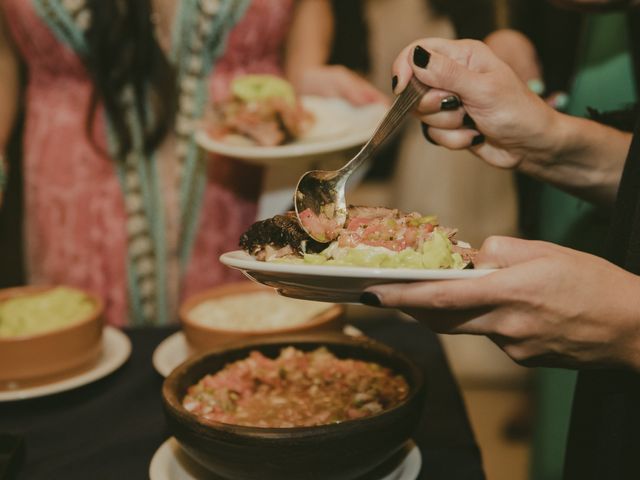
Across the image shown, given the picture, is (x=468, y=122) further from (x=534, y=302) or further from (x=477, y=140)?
(x=534, y=302)

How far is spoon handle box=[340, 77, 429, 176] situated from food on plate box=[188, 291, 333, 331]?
459 millimetres

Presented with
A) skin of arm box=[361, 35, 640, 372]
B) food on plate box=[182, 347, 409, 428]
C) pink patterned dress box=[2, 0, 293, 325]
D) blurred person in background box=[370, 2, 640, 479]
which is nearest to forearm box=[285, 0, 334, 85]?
pink patterned dress box=[2, 0, 293, 325]

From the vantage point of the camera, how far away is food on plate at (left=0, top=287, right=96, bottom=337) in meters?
1.40

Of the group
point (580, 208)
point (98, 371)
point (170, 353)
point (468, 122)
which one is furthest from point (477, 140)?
point (98, 371)

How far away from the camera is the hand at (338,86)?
2045 millimetres

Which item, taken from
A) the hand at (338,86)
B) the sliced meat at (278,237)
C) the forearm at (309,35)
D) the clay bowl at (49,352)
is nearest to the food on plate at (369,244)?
the sliced meat at (278,237)

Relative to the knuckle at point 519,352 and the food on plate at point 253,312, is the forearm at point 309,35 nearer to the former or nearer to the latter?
the food on plate at point 253,312

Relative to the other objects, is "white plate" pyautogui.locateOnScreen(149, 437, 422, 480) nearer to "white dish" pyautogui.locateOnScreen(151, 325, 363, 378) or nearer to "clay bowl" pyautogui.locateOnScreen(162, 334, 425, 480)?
"clay bowl" pyautogui.locateOnScreen(162, 334, 425, 480)

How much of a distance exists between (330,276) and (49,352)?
2.76 feet

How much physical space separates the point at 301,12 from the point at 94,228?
1.14 meters

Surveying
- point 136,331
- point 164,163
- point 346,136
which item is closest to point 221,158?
point 164,163

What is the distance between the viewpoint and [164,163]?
2.23 metres

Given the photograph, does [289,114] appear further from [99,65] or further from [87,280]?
[87,280]

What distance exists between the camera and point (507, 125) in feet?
4.19
